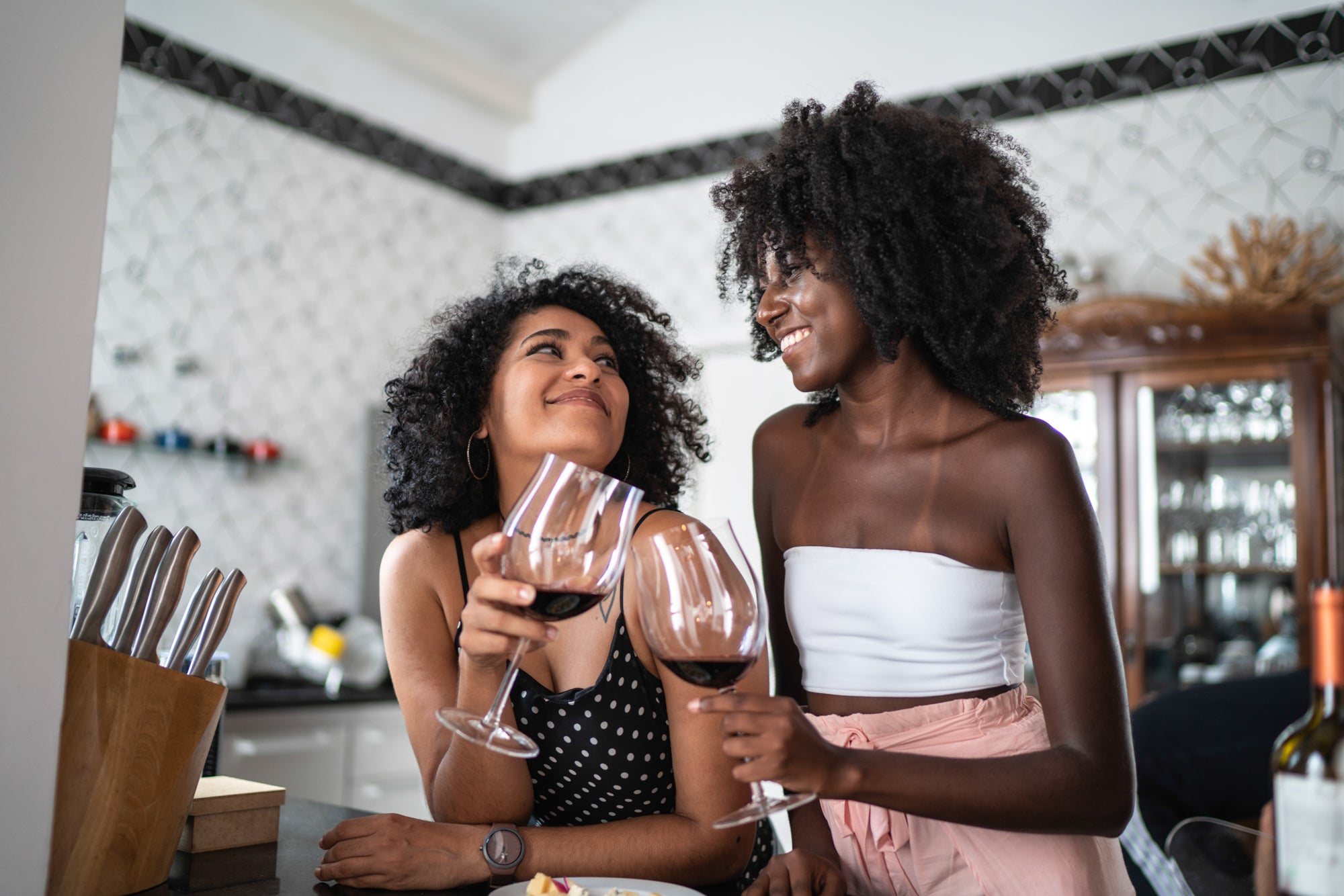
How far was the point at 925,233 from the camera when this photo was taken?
125cm

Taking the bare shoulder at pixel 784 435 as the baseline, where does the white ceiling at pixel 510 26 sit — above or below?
above

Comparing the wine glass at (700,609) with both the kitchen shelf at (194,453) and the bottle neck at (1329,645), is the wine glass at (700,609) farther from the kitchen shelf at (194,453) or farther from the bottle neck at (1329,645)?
the kitchen shelf at (194,453)

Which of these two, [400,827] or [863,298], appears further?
[863,298]

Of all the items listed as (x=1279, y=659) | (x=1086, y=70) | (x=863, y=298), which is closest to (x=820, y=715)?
(x=863, y=298)

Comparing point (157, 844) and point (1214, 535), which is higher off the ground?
point (1214, 535)

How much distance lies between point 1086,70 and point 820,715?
315 centimetres

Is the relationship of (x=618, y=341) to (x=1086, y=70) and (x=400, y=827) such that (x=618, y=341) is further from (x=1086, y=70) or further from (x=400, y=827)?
(x=1086, y=70)

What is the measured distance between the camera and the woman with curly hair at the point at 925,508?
3.62ft

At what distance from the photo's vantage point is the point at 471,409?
163 cm

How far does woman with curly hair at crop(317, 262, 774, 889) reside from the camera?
43.1 inches

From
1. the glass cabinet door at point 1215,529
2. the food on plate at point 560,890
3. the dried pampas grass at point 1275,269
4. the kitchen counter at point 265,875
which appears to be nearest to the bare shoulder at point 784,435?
the kitchen counter at point 265,875

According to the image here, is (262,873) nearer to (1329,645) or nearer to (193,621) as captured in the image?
(193,621)

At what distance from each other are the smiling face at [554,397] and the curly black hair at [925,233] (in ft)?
0.98

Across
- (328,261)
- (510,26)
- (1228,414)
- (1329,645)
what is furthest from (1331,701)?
(510,26)
